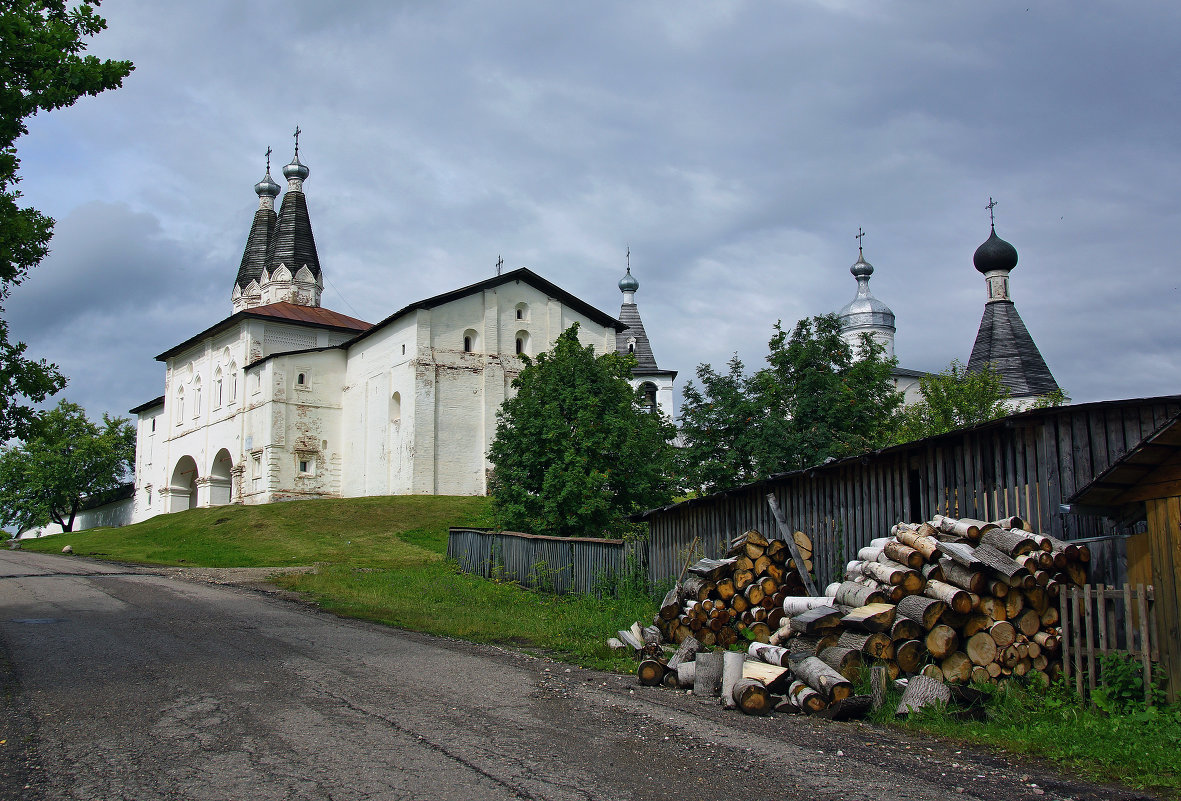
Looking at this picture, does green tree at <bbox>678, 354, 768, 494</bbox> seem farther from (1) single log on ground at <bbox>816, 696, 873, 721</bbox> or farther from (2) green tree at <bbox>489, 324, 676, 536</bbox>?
(1) single log on ground at <bbox>816, 696, 873, 721</bbox>

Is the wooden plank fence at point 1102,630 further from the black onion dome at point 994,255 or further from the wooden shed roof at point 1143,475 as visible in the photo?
the black onion dome at point 994,255

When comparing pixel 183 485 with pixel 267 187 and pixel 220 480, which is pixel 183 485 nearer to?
pixel 220 480

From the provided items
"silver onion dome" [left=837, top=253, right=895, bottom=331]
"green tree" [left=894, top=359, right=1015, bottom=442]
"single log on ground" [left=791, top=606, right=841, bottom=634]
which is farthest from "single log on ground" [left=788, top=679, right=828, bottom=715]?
"silver onion dome" [left=837, top=253, right=895, bottom=331]

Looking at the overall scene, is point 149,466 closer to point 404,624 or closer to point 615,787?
point 404,624

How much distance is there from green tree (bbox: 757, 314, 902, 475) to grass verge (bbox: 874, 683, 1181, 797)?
51.2 ft

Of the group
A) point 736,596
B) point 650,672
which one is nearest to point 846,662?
point 650,672

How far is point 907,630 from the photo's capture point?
8.15 metres

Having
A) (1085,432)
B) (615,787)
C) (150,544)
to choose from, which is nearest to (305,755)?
(615,787)

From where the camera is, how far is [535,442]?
77.0 feet

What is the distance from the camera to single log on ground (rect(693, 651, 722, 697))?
352 inches

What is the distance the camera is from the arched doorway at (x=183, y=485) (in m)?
57.2

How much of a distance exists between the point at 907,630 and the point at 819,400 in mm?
17133

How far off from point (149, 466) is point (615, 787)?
204ft

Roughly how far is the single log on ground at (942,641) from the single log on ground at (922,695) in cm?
32
